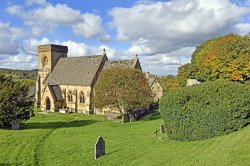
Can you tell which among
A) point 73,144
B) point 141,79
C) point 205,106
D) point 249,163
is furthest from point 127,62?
point 249,163

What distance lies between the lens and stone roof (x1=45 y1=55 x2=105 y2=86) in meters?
60.9

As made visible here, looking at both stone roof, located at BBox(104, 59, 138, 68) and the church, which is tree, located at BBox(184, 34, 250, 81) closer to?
stone roof, located at BBox(104, 59, 138, 68)

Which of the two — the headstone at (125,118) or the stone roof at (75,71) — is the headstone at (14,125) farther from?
the stone roof at (75,71)

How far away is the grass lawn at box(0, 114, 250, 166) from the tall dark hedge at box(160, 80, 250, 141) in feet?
3.12

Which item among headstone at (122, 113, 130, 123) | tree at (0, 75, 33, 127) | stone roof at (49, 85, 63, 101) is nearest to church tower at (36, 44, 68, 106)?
stone roof at (49, 85, 63, 101)

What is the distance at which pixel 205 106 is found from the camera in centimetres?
2327

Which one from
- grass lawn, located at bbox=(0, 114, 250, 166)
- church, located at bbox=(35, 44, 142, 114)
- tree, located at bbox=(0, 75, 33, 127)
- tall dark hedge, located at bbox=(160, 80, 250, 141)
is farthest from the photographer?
church, located at bbox=(35, 44, 142, 114)

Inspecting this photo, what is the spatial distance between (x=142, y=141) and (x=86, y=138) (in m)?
6.83

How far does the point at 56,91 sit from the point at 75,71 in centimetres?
602

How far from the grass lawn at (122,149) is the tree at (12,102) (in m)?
3.71

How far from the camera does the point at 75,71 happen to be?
6438cm

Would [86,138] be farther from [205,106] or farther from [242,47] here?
[242,47]

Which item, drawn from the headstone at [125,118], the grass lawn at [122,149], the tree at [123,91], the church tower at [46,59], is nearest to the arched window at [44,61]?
the church tower at [46,59]

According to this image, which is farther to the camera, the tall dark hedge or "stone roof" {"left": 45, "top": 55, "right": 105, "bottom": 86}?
"stone roof" {"left": 45, "top": 55, "right": 105, "bottom": 86}
